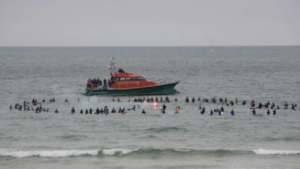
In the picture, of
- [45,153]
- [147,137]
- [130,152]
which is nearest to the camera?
[45,153]

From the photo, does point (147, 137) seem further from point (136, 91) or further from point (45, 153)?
point (136, 91)

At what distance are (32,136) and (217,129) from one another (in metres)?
19.0

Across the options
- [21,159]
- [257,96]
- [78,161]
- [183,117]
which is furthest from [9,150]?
[257,96]

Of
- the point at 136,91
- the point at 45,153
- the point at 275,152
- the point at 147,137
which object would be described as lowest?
the point at 275,152

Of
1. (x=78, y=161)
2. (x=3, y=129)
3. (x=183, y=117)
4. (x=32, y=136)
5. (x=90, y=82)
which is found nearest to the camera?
(x=78, y=161)

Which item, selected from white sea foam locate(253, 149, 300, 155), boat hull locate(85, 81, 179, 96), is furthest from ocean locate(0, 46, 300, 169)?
boat hull locate(85, 81, 179, 96)

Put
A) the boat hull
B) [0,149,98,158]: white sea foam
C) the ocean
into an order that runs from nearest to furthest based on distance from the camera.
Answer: the ocean < [0,149,98,158]: white sea foam < the boat hull

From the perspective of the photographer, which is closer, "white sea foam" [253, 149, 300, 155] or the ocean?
the ocean

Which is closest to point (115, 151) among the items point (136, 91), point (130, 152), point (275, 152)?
point (130, 152)

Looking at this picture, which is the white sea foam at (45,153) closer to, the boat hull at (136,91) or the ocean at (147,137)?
the ocean at (147,137)

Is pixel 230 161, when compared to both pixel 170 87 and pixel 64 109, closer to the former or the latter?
pixel 64 109

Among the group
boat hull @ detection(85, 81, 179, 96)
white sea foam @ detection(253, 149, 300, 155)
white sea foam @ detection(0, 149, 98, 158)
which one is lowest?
white sea foam @ detection(253, 149, 300, 155)

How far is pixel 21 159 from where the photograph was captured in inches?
1480

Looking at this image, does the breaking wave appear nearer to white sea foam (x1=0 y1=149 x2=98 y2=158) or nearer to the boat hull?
white sea foam (x1=0 y1=149 x2=98 y2=158)
